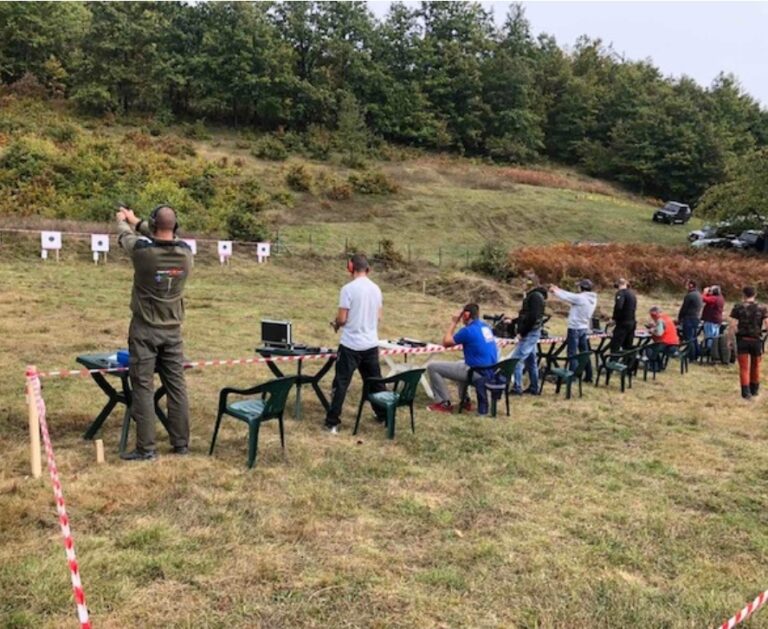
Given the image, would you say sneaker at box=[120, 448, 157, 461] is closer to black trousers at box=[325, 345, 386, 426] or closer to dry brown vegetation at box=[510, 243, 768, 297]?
black trousers at box=[325, 345, 386, 426]

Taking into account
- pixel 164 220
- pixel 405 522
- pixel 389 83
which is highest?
pixel 389 83

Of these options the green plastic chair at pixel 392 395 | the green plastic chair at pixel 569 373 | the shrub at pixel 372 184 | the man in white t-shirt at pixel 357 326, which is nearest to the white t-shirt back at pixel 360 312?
the man in white t-shirt at pixel 357 326

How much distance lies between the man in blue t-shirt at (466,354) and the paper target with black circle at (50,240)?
47.0 ft

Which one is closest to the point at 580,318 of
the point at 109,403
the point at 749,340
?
the point at 749,340

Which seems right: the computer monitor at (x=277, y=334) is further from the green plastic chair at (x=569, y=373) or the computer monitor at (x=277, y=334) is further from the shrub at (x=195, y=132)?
the shrub at (x=195, y=132)

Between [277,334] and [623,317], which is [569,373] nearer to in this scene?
[623,317]

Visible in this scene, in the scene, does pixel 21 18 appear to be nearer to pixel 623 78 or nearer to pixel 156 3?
pixel 156 3

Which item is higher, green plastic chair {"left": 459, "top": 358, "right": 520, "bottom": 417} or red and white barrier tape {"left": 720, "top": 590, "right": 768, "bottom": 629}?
green plastic chair {"left": 459, "top": 358, "right": 520, "bottom": 417}

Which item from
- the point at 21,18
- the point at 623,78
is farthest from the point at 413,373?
the point at 623,78

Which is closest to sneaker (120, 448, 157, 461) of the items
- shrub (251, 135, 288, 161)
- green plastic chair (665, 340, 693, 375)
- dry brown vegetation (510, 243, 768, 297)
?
green plastic chair (665, 340, 693, 375)

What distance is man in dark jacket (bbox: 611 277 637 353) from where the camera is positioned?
1005 cm

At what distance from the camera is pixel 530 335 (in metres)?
8.28

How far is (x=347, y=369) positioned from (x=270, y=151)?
121ft

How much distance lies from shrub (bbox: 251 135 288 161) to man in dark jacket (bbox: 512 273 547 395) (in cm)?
3456
